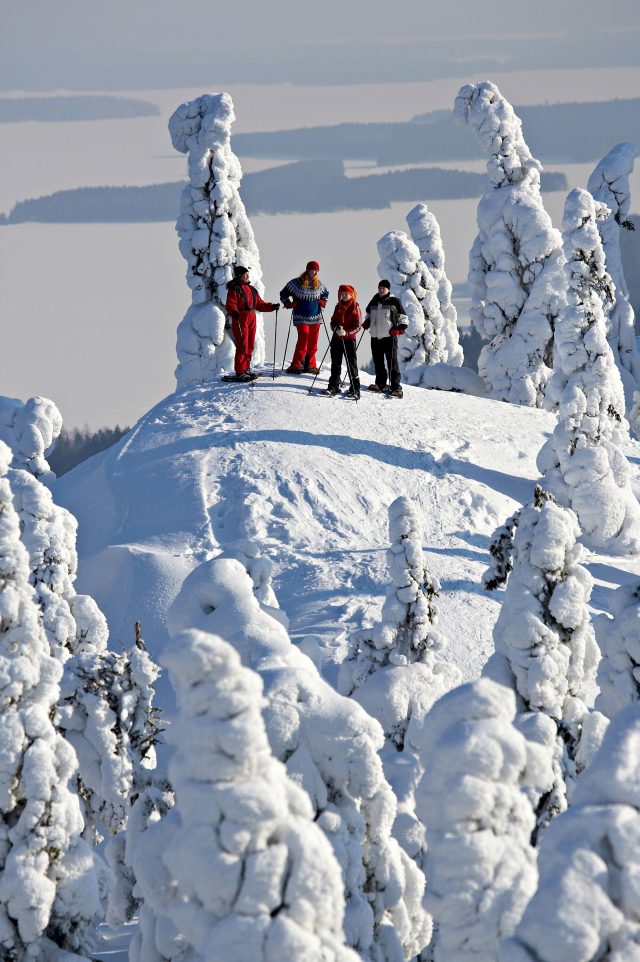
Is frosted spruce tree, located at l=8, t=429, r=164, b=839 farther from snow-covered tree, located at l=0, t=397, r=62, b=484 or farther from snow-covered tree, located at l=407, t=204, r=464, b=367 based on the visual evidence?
snow-covered tree, located at l=407, t=204, r=464, b=367

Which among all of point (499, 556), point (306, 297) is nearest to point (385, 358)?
point (306, 297)

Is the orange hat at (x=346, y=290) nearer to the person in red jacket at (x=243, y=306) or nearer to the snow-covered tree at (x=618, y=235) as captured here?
the person in red jacket at (x=243, y=306)

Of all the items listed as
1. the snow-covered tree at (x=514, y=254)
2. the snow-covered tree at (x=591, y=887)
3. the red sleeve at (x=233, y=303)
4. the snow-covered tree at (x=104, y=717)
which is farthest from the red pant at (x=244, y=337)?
the snow-covered tree at (x=591, y=887)

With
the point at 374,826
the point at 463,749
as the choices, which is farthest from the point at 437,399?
the point at 463,749

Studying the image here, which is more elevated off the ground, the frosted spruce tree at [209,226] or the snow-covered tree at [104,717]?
the frosted spruce tree at [209,226]

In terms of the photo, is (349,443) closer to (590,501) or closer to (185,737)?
(590,501)

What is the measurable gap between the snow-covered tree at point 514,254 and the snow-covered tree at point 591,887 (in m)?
23.1

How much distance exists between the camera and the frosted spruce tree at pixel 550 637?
38.2 feet

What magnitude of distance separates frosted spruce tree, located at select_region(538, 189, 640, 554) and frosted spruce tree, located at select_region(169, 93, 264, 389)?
7.58 meters

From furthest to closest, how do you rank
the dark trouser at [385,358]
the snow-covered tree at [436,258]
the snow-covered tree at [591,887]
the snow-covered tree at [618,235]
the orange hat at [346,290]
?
the snow-covered tree at [618,235], the snow-covered tree at [436,258], the dark trouser at [385,358], the orange hat at [346,290], the snow-covered tree at [591,887]

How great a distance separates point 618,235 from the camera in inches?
1479

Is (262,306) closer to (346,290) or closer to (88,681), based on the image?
(346,290)

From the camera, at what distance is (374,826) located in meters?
8.81

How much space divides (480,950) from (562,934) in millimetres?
1096
